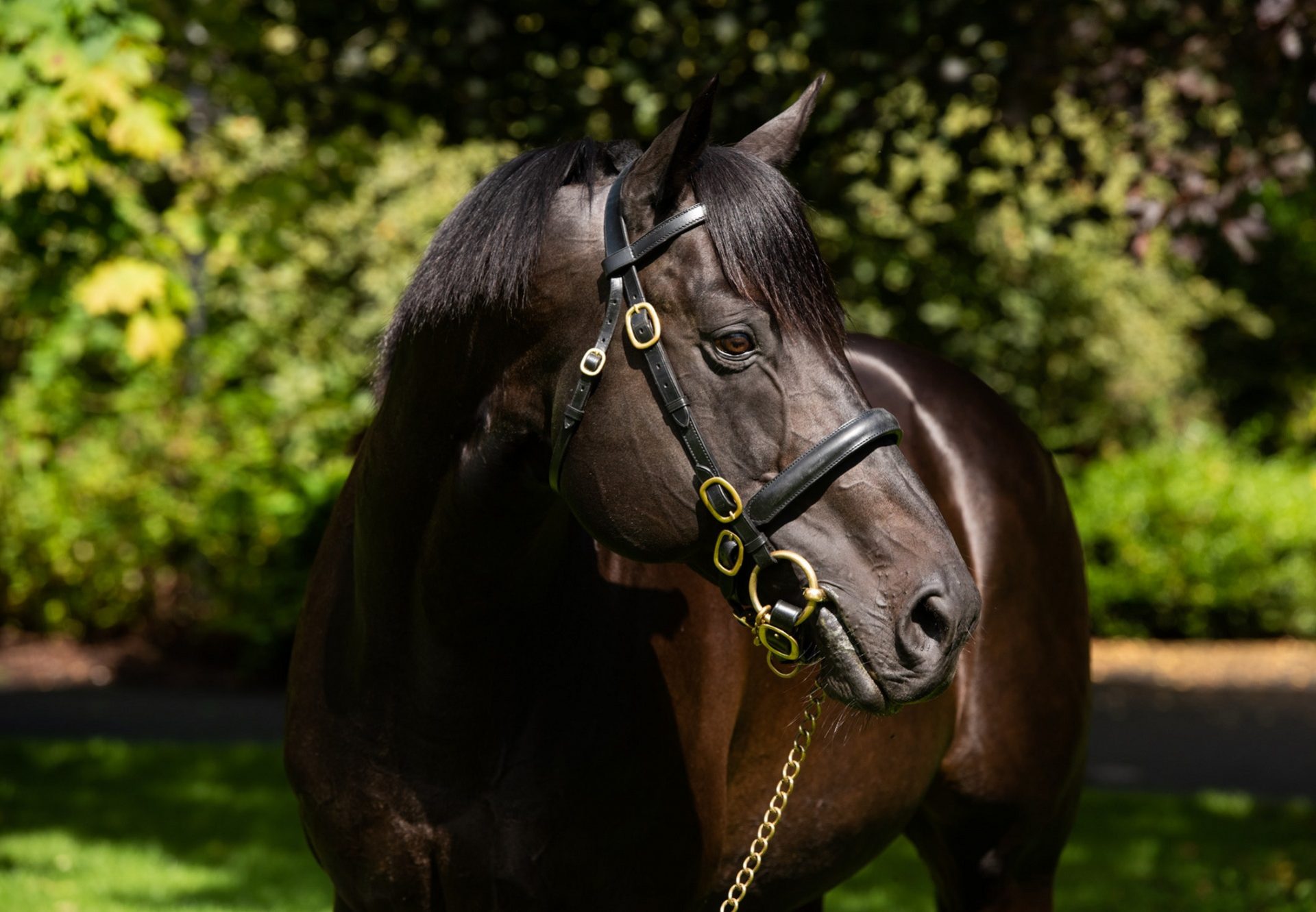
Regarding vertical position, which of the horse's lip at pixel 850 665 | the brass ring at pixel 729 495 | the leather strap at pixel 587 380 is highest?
the leather strap at pixel 587 380

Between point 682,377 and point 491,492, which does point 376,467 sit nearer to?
point 491,492

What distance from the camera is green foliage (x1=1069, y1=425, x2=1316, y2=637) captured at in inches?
512

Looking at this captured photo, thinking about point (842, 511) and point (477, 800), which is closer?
point (842, 511)

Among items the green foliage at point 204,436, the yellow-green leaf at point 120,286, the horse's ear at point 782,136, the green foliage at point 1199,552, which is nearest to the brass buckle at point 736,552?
the horse's ear at point 782,136

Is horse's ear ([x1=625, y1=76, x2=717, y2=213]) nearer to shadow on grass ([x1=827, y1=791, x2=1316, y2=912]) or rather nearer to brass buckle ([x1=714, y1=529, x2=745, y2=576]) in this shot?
brass buckle ([x1=714, y1=529, x2=745, y2=576])

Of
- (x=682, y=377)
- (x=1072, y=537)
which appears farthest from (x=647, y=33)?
(x=682, y=377)

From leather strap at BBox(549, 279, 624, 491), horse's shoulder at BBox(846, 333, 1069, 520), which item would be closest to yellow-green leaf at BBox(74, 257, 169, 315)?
horse's shoulder at BBox(846, 333, 1069, 520)

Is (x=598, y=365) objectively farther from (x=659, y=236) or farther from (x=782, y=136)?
(x=782, y=136)

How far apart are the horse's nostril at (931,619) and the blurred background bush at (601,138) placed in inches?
51.4

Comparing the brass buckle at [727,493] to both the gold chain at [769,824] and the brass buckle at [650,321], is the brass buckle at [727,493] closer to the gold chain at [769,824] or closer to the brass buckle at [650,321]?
the brass buckle at [650,321]

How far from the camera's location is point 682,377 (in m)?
1.98

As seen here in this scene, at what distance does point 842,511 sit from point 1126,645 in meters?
12.3

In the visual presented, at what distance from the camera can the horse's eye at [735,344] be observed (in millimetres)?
1963

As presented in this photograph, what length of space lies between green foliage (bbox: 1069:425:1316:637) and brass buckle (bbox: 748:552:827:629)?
12014 mm
